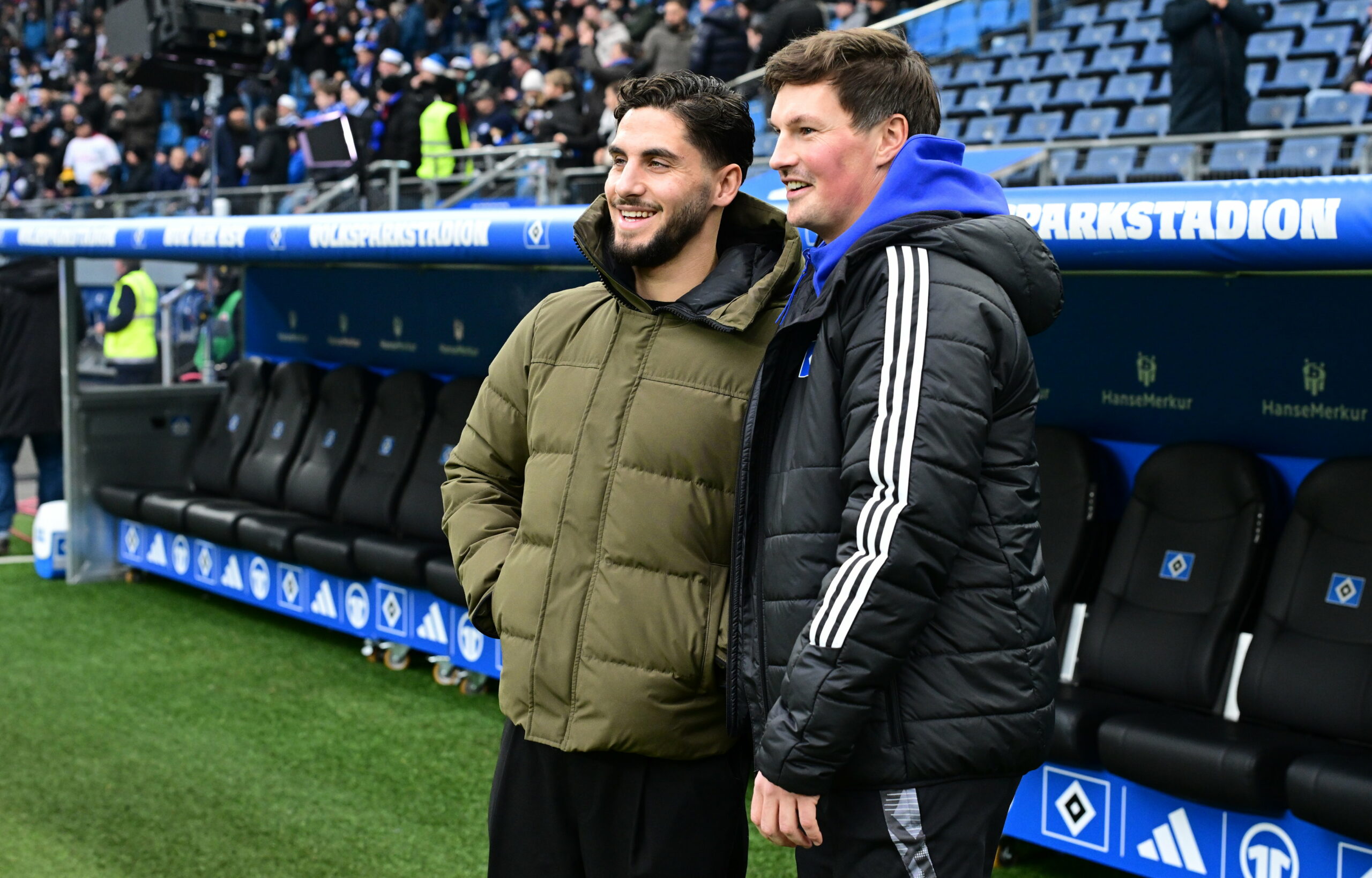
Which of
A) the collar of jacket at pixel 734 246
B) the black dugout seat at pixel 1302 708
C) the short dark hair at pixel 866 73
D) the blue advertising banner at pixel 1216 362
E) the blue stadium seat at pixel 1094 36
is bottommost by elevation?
the black dugout seat at pixel 1302 708

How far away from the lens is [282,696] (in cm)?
492

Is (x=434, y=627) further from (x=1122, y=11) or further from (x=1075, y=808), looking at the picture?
(x=1122, y=11)

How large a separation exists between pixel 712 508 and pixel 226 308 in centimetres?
630

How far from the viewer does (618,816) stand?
6.37ft

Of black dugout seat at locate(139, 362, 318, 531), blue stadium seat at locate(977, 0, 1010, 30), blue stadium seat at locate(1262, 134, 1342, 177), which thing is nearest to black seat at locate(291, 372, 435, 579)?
black dugout seat at locate(139, 362, 318, 531)

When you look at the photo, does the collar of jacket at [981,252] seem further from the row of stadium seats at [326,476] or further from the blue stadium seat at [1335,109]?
the blue stadium seat at [1335,109]

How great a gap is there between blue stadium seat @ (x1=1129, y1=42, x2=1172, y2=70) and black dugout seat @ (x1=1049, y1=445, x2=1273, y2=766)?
5.42m

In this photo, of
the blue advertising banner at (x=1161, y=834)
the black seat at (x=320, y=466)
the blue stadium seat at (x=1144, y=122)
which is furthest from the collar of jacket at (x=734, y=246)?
the blue stadium seat at (x=1144, y=122)

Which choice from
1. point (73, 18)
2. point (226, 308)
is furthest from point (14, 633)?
point (73, 18)

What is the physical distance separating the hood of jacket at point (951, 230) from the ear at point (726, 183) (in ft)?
1.07

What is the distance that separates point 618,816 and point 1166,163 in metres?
4.72

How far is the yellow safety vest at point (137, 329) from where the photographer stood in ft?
25.0

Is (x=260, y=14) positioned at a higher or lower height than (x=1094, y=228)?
higher

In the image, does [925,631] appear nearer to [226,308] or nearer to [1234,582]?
[1234,582]
